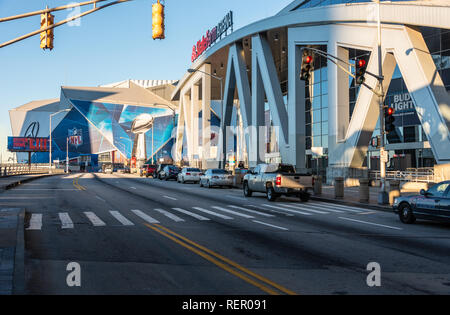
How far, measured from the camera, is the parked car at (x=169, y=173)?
49.6 meters

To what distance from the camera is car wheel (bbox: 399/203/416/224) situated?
48.6 feet

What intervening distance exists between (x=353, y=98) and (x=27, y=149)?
104 metres

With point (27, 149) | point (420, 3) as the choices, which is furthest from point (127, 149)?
point (420, 3)

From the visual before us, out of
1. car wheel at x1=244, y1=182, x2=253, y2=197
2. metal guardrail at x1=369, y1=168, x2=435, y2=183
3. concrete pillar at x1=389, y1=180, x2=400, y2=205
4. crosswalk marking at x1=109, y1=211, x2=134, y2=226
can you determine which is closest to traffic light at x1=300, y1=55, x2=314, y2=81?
concrete pillar at x1=389, y1=180, x2=400, y2=205

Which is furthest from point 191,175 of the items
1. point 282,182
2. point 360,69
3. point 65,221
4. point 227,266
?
point 227,266

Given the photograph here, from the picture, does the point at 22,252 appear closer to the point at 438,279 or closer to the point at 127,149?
the point at 438,279

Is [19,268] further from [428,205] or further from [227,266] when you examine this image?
[428,205]

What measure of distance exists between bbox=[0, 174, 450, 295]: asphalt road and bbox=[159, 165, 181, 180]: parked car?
3319 cm

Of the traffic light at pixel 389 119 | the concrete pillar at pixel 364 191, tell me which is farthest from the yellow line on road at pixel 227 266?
the traffic light at pixel 389 119

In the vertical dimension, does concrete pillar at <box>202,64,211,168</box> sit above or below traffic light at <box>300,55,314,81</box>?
above

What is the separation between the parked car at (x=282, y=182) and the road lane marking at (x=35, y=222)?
1155 centimetres

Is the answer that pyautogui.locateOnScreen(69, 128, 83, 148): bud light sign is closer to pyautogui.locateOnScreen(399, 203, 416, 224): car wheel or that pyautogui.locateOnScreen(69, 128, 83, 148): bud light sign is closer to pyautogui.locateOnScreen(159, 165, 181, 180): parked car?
pyautogui.locateOnScreen(159, 165, 181, 180): parked car

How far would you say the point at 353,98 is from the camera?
46344mm

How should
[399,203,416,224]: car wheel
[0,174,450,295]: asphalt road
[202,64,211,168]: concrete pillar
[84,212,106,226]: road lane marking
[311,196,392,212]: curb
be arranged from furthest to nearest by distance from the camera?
[202,64,211,168]: concrete pillar, [311,196,392,212]: curb, [399,203,416,224]: car wheel, [84,212,106,226]: road lane marking, [0,174,450,295]: asphalt road
